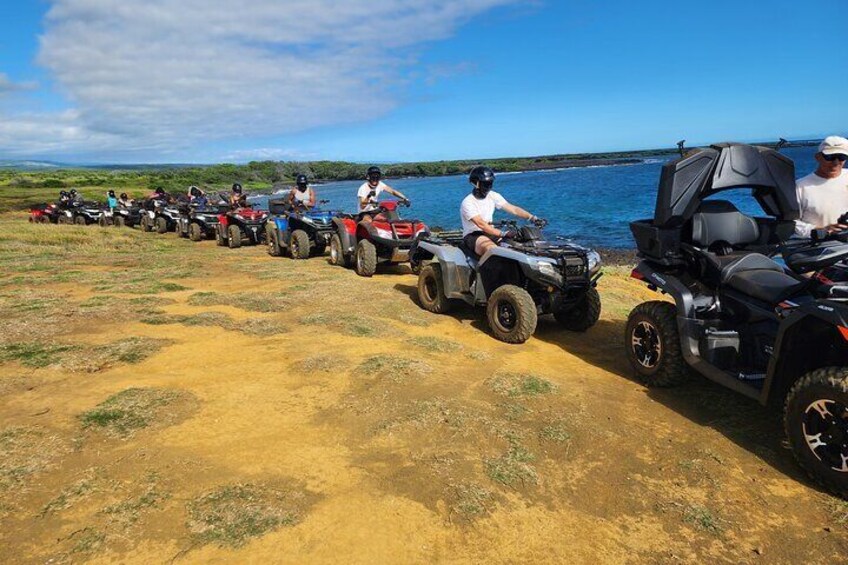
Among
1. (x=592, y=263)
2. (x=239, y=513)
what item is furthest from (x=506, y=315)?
(x=239, y=513)

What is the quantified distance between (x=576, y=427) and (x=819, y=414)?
1.61 m

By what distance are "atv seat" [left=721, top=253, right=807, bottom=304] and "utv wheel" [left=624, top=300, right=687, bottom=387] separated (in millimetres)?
616

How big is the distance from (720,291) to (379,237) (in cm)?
701

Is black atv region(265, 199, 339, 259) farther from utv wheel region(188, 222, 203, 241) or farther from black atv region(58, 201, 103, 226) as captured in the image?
black atv region(58, 201, 103, 226)

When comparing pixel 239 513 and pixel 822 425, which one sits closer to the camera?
pixel 239 513

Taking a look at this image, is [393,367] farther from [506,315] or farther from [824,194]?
[824,194]

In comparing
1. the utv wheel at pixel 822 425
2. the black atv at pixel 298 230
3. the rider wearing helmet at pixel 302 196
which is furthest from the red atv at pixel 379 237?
the utv wheel at pixel 822 425

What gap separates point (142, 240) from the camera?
17609mm

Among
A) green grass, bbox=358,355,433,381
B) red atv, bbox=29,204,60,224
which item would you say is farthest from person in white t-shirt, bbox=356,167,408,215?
red atv, bbox=29,204,60,224

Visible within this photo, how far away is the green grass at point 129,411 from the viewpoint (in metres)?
3.81

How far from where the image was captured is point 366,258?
10.5 metres

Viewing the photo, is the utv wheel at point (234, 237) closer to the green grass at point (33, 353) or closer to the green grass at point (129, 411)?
the green grass at point (33, 353)

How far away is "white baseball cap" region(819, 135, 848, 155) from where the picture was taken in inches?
185

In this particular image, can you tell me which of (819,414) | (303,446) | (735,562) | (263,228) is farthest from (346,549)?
(263,228)
